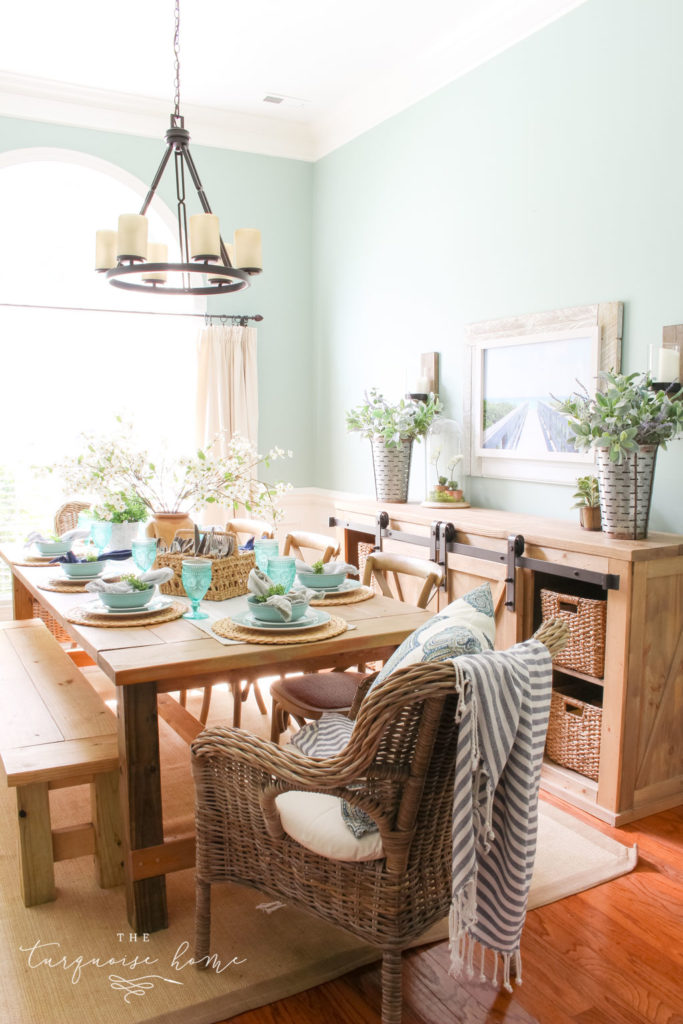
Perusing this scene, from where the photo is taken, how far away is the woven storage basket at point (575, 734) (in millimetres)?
2842

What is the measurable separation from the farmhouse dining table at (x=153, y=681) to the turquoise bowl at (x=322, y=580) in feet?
1.48

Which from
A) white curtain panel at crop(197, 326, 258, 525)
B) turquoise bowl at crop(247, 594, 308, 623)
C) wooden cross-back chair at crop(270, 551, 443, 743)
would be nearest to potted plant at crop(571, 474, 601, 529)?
wooden cross-back chair at crop(270, 551, 443, 743)

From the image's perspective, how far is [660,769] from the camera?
A: 2838 mm

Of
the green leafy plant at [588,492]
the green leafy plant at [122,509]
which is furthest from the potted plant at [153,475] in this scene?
the green leafy plant at [588,492]

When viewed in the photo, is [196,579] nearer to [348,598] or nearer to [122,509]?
[348,598]

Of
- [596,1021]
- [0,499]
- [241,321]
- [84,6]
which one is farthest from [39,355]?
[596,1021]

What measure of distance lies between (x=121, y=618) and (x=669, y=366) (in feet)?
6.45

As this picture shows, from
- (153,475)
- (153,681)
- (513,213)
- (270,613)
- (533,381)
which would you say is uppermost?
(513,213)

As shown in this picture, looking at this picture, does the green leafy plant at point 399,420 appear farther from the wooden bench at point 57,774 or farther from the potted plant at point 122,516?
the wooden bench at point 57,774

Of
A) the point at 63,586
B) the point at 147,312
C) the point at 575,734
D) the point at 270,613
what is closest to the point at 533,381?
the point at 575,734

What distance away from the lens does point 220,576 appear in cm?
270

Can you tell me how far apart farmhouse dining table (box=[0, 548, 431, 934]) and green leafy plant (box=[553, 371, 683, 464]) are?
104cm

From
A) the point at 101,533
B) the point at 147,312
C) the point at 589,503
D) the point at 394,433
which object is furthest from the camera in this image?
the point at 147,312

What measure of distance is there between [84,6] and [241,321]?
1.85 metres
